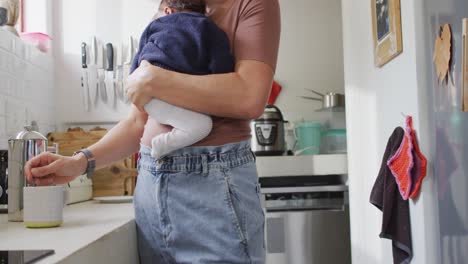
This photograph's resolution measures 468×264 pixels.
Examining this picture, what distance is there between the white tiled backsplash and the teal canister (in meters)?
1.20

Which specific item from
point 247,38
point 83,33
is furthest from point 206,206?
point 83,33

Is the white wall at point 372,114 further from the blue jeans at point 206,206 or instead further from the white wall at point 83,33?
the white wall at point 83,33

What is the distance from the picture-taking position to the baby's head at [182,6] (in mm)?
1062

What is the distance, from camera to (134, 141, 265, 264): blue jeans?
95 centimetres

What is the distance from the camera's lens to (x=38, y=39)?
248cm

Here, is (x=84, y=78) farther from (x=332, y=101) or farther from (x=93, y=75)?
(x=332, y=101)

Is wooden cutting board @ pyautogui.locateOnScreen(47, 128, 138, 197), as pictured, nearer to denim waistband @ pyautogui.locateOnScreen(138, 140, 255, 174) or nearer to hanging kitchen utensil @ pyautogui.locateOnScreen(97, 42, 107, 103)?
hanging kitchen utensil @ pyautogui.locateOnScreen(97, 42, 107, 103)

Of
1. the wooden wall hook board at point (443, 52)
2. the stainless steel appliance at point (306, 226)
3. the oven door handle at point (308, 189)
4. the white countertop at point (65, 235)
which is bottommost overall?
the stainless steel appliance at point (306, 226)

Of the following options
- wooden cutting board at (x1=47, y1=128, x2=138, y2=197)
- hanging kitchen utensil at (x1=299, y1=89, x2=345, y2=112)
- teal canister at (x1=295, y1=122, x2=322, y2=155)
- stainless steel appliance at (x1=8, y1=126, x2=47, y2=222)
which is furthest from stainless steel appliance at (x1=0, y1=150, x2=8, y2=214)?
hanging kitchen utensil at (x1=299, y1=89, x2=345, y2=112)

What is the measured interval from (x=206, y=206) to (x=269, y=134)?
1686mm

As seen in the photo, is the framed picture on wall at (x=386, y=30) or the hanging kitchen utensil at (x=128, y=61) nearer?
the framed picture on wall at (x=386, y=30)

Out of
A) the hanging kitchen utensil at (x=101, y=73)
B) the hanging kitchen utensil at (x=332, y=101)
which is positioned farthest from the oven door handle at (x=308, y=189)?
the hanging kitchen utensil at (x=101, y=73)

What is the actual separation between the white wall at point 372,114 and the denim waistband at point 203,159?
0.77 metres

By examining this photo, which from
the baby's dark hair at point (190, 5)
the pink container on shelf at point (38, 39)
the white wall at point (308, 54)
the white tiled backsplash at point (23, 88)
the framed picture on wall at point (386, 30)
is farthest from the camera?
the white wall at point (308, 54)
